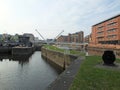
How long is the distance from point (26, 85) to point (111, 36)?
218ft

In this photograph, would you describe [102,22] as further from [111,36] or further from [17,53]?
[17,53]

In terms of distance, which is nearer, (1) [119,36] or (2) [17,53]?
(2) [17,53]

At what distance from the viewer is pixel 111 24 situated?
79.5 meters

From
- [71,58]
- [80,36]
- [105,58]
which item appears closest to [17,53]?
[71,58]

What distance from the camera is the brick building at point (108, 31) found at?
7306 cm

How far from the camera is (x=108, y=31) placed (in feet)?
272

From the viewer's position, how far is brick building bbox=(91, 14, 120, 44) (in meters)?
73.1

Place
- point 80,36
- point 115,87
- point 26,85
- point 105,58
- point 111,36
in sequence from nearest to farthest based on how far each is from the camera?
point 115,87 < point 105,58 < point 26,85 < point 111,36 < point 80,36

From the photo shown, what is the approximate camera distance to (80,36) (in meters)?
198

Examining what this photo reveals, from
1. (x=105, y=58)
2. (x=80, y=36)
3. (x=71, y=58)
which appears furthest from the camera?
(x=80, y=36)

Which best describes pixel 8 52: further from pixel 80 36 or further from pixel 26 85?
pixel 80 36

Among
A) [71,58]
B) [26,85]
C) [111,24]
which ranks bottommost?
[26,85]

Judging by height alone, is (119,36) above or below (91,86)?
above

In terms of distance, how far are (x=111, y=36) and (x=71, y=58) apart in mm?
54829
